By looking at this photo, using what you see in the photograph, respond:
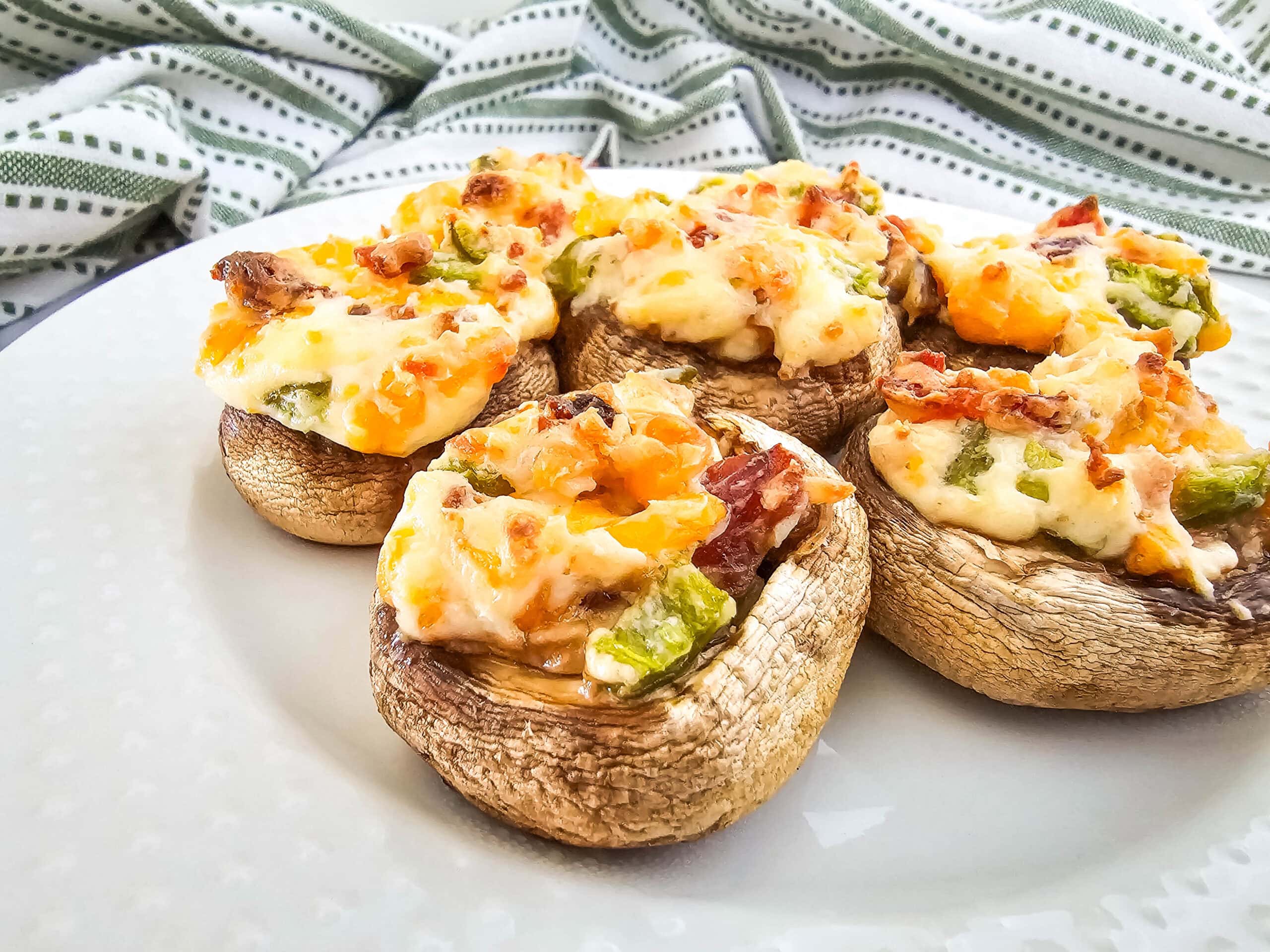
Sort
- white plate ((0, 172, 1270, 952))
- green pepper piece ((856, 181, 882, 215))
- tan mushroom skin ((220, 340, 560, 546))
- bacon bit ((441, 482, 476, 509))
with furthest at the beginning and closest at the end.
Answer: green pepper piece ((856, 181, 882, 215)) → tan mushroom skin ((220, 340, 560, 546)) → bacon bit ((441, 482, 476, 509)) → white plate ((0, 172, 1270, 952))

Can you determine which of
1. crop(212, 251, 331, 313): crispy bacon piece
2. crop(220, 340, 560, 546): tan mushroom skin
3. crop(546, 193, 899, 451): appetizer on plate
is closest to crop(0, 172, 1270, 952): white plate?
crop(220, 340, 560, 546): tan mushroom skin

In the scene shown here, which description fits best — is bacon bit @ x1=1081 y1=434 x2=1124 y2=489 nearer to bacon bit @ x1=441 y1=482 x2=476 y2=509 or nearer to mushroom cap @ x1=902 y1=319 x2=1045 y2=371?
mushroom cap @ x1=902 y1=319 x2=1045 y2=371

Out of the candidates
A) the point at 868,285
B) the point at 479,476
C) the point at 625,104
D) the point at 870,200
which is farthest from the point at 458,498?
the point at 625,104

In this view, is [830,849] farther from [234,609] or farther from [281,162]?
[281,162]

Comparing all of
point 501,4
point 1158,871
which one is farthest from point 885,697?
point 501,4

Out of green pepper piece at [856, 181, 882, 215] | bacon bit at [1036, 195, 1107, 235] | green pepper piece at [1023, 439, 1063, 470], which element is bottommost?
green pepper piece at [1023, 439, 1063, 470]
